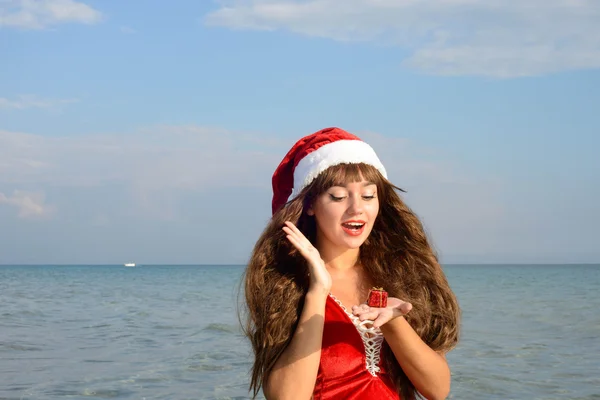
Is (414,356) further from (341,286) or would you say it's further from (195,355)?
(195,355)

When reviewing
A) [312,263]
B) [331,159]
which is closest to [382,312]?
[312,263]

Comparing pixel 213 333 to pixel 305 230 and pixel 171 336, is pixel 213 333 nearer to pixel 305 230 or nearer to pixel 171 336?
pixel 171 336

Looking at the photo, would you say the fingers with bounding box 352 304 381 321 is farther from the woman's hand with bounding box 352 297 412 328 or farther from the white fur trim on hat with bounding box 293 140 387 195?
the white fur trim on hat with bounding box 293 140 387 195

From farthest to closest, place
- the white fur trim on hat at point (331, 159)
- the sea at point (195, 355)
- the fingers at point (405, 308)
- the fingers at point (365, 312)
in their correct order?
1. the sea at point (195, 355)
2. the white fur trim on hat at point (331, 159)
3. the fingers at point (405, 308)
4. the fingers at point (365, 312)

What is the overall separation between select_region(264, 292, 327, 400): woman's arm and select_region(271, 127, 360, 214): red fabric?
2.07ft

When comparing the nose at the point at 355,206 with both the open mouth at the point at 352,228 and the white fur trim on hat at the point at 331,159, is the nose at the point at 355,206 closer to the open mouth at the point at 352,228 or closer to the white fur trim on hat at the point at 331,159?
the open mouth at the point at 352,228

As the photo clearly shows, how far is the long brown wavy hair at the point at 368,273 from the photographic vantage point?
3.49 m

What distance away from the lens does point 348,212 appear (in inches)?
135

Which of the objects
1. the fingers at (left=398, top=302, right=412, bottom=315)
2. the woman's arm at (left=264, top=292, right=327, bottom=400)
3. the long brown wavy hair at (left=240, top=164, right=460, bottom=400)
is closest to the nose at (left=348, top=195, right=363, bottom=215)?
the long brown wavy hair at (left=240, top=164, right=460, bottom=400)

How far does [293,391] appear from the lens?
3.28 metres

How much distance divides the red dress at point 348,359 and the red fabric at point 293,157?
0.59 metres

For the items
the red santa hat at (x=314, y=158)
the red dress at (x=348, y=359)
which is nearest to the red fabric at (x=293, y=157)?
the red santa hat at (x=314, y=158)

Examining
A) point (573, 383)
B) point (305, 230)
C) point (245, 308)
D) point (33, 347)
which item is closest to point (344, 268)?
point (305, 230)

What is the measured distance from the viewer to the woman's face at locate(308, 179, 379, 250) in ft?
11.3
